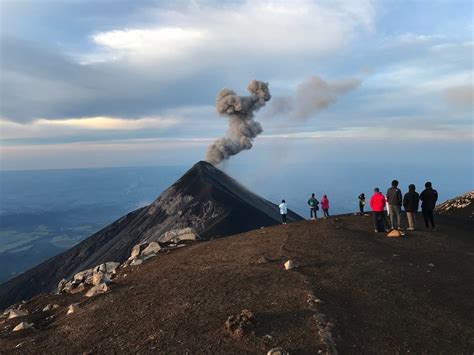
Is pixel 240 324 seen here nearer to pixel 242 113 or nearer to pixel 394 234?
pixel 394 234

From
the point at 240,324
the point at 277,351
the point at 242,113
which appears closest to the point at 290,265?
the point at 240,324

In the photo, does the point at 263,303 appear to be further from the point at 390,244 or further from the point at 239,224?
the point at 239,224

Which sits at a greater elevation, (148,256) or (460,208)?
(148,256)

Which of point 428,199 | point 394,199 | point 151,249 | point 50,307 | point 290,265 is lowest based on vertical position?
point 50,307

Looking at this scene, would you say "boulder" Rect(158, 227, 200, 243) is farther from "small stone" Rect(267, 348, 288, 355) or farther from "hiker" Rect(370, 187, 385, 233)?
"small stone" Rect(267, 348, 288, 355)

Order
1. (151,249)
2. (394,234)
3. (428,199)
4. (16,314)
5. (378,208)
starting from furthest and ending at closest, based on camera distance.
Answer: (151,249) < (428,199) < (378,208) < (394,234) < (16,314)
